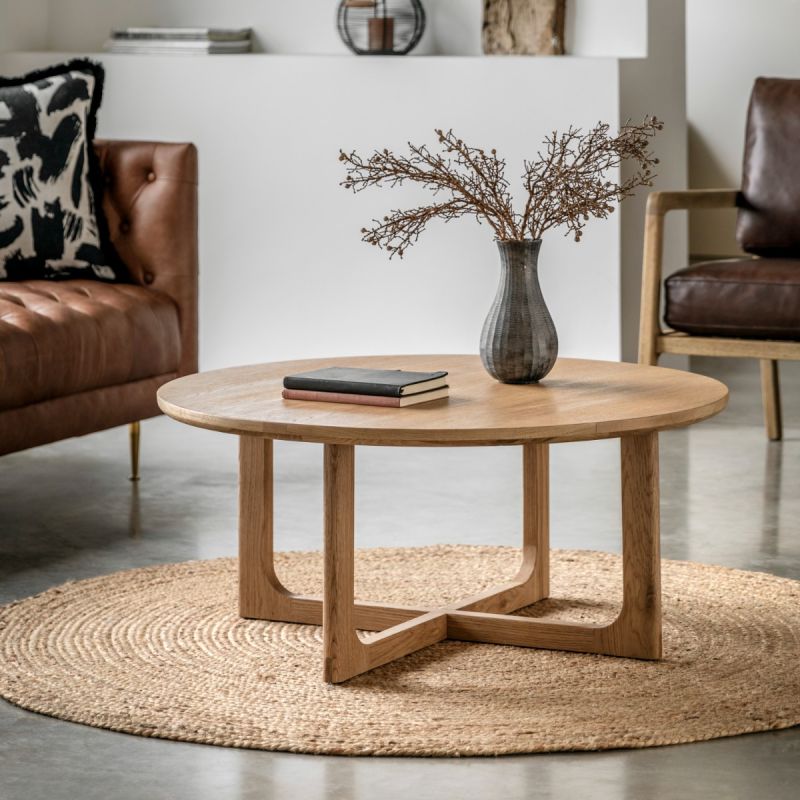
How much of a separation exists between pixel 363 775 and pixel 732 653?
0.67 metres

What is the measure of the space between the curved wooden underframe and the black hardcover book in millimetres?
90

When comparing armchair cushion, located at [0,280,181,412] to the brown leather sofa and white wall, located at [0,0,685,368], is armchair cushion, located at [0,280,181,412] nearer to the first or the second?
the brown leather sofa

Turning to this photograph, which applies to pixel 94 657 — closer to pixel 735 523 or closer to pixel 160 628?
pixel 160 628

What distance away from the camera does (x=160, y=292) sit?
11.4ft

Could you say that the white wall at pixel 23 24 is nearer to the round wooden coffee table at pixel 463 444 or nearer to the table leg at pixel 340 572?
the round wooden coffee table at pixel 463 444

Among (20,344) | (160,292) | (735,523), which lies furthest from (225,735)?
(160,292)

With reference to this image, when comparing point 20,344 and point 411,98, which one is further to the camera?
point 411,98

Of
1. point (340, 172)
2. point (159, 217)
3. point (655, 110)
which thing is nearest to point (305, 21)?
point (340, 172)

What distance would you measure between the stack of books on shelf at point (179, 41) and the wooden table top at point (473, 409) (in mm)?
2515

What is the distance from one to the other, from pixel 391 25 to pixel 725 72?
3.76m

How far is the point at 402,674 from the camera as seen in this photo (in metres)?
2.12

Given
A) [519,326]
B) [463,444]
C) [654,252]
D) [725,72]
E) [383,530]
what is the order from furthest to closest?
1. [725,72]
2. [654,252]
3. [383,530]
4. [519,326]
5. [463,444]

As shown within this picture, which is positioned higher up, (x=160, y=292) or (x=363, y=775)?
(x=160, y=292)

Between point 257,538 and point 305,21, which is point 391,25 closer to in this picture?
point 305,21
